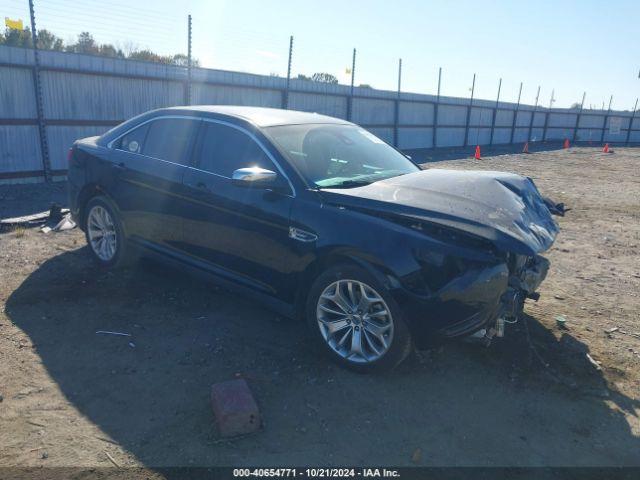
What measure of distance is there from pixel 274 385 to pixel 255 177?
1.47m

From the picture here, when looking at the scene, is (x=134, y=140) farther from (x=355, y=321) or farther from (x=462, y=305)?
(x=462, y=305)

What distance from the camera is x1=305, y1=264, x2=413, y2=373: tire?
3316 millimetres

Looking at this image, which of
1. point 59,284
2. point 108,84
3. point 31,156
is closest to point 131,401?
point 59,284

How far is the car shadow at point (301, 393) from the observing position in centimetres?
281

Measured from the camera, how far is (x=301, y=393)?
130 inches

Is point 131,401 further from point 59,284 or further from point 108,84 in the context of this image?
point 108,84

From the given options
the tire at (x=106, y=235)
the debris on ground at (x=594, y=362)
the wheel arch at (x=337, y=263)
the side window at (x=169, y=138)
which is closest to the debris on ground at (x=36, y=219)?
the tire at (x=106, y=235)

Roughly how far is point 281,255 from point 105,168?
254cm

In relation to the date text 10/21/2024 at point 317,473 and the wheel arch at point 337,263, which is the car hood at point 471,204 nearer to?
the wheel arch at point 337,263

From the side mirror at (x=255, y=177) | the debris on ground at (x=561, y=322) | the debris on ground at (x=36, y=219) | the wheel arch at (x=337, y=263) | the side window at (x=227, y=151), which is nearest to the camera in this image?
the wheel arch at (x=337, y=263)

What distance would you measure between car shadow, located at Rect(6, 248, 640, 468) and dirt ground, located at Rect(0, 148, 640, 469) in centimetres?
1

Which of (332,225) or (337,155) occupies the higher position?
(337,155)

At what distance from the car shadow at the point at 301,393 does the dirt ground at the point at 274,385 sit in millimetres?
11

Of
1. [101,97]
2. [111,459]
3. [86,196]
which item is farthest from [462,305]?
[101,97]
